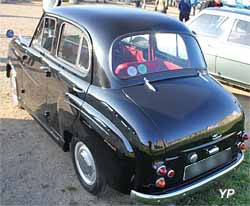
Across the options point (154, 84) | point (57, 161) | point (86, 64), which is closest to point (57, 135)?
point (57, 161)

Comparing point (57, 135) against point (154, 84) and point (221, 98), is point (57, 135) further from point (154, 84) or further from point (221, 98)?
point (221, 98)

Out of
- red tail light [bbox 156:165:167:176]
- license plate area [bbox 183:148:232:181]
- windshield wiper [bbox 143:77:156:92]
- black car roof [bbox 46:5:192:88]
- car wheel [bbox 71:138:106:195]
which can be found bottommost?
car wheel [bbox 71:138:106:195]

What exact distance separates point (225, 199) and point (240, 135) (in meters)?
0.69

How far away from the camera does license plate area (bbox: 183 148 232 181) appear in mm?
3197

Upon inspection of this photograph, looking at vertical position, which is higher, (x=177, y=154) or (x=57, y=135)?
(x=177, y=154)

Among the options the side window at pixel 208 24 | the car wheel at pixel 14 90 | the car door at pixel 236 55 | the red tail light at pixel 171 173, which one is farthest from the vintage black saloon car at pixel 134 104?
the side window at pixel 208 24

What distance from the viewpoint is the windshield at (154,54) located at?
353 centimetres

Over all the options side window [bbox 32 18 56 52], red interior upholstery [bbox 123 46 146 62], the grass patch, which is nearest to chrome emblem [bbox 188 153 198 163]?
the grass patch

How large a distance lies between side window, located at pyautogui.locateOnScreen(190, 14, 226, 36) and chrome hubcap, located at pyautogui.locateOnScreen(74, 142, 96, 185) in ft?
15.7

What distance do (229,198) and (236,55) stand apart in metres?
3.84

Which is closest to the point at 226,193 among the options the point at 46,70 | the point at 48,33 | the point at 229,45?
Answer: the point at 46,70

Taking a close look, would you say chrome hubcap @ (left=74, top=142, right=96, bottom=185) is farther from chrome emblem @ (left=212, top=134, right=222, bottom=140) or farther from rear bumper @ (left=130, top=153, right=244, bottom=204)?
chrome emblem @ (left=212, top=134, right=222, bottom=140)

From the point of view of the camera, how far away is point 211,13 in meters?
7.71

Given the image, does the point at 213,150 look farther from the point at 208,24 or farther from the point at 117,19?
the point at 208,24
